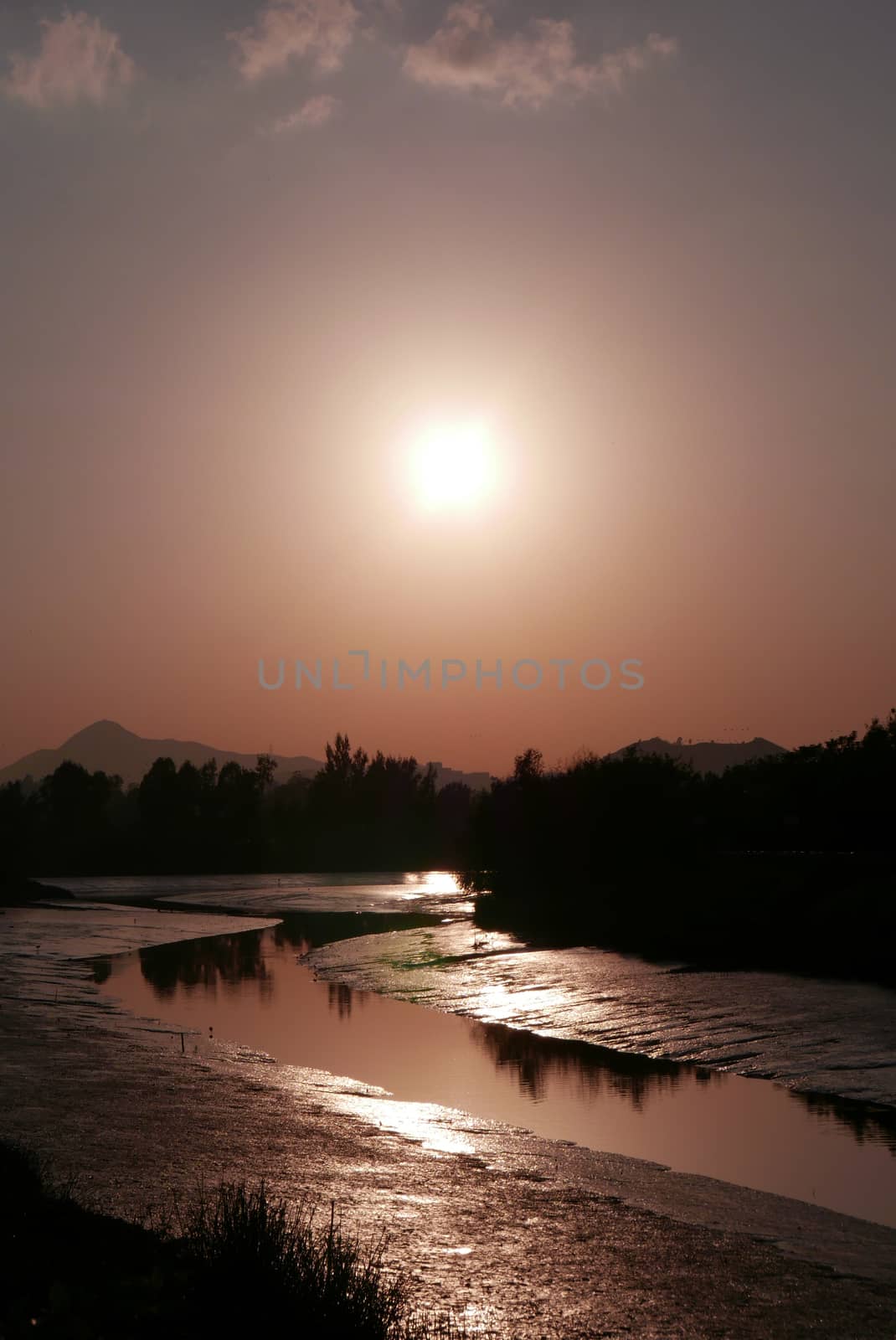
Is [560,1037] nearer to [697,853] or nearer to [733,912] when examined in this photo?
[733,912]

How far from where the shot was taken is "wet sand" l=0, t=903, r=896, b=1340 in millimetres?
10695

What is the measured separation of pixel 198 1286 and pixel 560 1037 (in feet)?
70.9

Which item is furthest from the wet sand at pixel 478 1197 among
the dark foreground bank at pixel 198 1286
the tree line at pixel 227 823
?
the tree line at pixel 227 823

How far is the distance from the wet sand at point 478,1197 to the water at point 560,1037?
6.23 feet

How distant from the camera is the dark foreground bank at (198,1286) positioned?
7926 mm

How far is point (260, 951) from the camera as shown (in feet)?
175

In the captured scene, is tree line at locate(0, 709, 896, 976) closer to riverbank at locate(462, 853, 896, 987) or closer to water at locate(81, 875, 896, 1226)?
riverbank at locate(462, 853, 896, 987)

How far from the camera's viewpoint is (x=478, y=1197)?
14336 millimetres

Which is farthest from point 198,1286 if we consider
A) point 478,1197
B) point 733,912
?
point 733,912

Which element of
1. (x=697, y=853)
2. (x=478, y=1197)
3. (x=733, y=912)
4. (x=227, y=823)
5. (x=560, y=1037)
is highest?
(x=227, y=823)

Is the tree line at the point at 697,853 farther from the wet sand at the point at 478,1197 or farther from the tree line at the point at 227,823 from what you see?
the wet sand at the point at 478,1197

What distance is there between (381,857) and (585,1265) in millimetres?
173095

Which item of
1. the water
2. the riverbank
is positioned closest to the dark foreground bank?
the water

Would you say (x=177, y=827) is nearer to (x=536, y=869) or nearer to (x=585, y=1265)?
(x=536, y=869)
